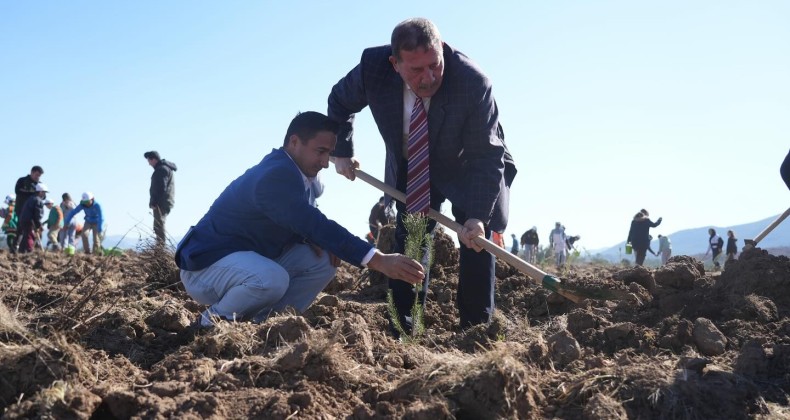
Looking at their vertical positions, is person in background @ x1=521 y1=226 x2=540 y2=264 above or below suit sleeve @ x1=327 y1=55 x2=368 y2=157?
above

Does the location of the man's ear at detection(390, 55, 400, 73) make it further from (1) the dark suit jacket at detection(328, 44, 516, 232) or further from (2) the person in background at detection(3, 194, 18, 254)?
(2) the person in background at detection(3, 194, 18, 254)

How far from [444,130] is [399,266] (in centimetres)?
92

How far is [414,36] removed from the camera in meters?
4.23

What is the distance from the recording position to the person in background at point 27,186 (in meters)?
14.5

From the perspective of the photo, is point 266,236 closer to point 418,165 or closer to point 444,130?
point 418,165

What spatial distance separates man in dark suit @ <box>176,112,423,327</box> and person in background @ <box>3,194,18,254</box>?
1223 centimetres

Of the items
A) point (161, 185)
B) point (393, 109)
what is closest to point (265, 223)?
point (393, 109)

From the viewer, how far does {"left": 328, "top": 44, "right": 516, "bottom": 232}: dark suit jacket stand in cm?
454

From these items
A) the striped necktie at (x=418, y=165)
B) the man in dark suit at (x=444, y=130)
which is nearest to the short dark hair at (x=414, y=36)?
the man in dark suit at (x=444, y=130)

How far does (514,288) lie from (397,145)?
253 centimetres

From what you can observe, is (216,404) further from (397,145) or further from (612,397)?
(397,145)

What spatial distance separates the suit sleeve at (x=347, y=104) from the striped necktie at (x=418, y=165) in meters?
0.43

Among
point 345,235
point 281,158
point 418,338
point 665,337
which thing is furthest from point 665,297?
point 281,158

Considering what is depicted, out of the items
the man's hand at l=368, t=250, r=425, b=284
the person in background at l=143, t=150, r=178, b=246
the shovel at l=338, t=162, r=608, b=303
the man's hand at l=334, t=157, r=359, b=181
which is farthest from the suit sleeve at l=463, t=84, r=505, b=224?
the person in background at l=143, t=150, r=178, b=246
